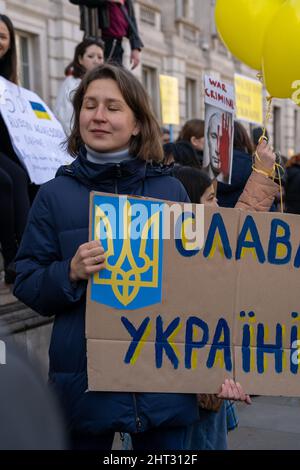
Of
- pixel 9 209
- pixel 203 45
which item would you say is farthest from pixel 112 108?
pixel 203 45

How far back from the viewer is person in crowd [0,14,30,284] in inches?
→ 140

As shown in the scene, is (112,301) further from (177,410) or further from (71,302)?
(177,410)

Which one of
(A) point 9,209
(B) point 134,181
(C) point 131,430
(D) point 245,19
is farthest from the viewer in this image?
(A) point 9,209

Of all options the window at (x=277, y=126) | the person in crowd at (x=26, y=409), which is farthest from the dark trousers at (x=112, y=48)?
the window at (x=277, y=126)

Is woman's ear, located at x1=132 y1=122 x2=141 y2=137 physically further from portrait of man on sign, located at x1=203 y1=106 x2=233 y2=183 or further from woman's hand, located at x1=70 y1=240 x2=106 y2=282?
portrait of man on sign, located at x1=203 y1=106 x2=233 y2=183

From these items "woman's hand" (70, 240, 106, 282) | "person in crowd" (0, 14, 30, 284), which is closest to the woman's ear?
"woman's hand" (70, 240, 106, 282)

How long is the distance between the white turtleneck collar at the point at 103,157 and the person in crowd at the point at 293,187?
4022mm

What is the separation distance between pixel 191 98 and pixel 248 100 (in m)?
12.5

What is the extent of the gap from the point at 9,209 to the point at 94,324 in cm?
184

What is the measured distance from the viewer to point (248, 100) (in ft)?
27.3

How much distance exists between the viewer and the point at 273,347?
1981 mm

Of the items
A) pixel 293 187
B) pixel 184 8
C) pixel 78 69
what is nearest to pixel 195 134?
pixel 78 69

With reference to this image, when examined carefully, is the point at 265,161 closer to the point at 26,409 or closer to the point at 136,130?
the point at 136,130

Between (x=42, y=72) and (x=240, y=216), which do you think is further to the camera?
(x=42, y=72)
